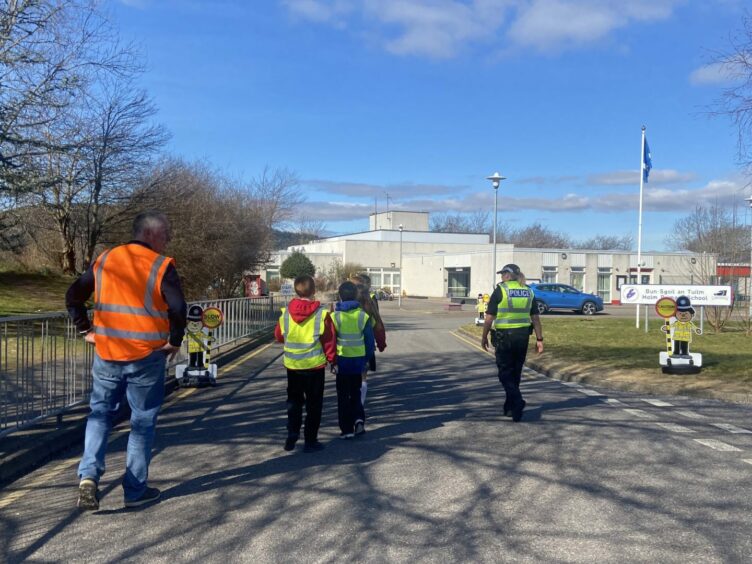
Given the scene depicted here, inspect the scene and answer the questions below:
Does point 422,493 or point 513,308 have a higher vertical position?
point 513,308

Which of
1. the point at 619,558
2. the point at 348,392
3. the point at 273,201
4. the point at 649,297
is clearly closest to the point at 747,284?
the point at 649,297

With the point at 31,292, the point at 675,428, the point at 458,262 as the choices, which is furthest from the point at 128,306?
the point at 458,262

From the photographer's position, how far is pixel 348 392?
7.32 m

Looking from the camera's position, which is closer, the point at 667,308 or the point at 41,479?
the point at 41,479

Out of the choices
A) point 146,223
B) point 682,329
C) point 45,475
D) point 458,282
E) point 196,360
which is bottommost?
point 45,475

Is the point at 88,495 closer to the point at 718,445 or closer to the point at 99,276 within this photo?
the point at 99,276

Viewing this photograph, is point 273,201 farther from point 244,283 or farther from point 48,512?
point 48,512

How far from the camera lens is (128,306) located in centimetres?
483

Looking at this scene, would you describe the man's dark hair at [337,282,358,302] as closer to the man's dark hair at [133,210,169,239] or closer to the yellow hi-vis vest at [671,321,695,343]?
the man's dark hair at [133,210,169,239]

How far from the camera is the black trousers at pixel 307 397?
6.69 meters

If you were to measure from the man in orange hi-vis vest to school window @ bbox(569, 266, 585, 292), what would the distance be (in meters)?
54.9

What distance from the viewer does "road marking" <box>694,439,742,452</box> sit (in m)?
6.98

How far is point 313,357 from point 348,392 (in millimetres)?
842

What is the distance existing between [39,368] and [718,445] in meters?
6.83
